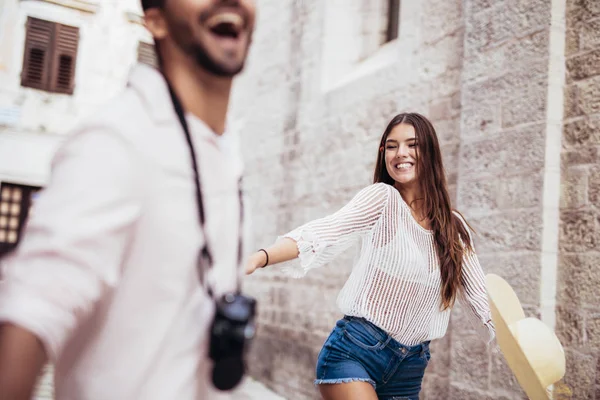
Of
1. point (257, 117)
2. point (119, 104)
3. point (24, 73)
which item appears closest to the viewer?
point (119, 104)

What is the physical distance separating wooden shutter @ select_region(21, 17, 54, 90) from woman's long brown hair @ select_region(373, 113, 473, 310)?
44.7 ft

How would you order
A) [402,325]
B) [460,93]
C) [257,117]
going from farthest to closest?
[257,117] → [460,93] → [402,325]

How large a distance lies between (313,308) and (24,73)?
420 inches

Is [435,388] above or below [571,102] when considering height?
below

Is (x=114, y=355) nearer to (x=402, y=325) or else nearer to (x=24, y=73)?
(x=402, y=325)

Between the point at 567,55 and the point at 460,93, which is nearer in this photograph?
the point at 567,55

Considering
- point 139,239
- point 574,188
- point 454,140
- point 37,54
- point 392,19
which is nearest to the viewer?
point 139,239

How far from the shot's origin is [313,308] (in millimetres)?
6922

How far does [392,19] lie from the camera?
7215mm

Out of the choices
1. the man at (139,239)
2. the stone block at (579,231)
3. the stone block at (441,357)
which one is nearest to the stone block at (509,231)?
the stone block at (579,231)

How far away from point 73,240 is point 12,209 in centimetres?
1515

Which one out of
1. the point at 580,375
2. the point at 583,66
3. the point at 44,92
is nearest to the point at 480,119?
the point at 583,66

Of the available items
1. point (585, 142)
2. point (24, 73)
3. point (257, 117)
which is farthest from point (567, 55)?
point (24, 73)

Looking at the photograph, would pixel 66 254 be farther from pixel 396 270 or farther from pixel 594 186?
pixel 594 186
